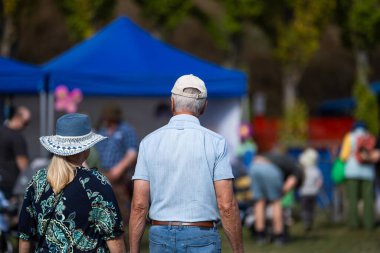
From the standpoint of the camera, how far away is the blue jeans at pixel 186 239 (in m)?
5.54

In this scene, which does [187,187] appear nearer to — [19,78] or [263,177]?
[263,177]

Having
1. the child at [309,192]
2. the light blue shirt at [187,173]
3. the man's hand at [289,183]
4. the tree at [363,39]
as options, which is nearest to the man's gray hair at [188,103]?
the light blue shirt at [187,173]

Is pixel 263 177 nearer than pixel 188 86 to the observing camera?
No

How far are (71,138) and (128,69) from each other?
8870 millimetres

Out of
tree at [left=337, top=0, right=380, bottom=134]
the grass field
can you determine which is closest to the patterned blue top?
the grass field

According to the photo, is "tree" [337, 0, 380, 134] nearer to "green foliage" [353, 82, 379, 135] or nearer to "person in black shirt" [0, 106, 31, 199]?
"green foliage" [353, 82, 379, 135]

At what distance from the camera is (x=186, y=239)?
5543mm

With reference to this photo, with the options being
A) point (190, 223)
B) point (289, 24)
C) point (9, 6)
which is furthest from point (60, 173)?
point (289, 24)

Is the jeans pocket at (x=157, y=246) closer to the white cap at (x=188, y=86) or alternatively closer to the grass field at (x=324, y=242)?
the white cap at (x=188, y=86)

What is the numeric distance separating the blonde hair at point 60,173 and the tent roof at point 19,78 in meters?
8.35

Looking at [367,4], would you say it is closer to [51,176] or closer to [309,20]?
[309,20]

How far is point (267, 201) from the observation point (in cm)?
1331

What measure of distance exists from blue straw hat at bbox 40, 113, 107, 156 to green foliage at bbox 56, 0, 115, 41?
2540 cm

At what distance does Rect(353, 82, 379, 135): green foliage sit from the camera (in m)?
31.5
